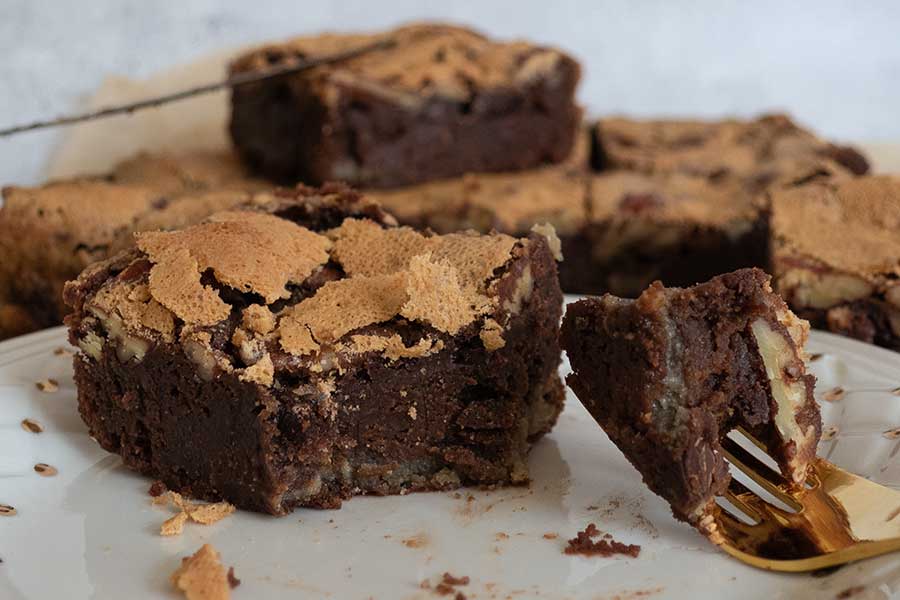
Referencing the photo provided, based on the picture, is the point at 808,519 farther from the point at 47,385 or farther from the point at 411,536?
the point at 47,385

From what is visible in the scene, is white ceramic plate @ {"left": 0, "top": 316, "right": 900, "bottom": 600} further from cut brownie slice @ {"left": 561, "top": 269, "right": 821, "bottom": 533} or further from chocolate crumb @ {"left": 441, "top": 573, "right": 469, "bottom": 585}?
cut brownie slice @ {"left": 561, "top": 269, "right": 821, "bottom": 533}

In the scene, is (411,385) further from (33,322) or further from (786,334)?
(33,322)

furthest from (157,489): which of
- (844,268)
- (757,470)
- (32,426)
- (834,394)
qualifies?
(844,268)

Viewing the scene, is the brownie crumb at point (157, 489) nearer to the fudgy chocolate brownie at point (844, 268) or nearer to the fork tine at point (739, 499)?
the fork tine at point (739, 499)

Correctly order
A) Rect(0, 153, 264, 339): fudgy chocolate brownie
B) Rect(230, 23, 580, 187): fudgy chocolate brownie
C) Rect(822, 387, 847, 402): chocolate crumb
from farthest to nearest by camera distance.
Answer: Rect(230, 23, 580, 187): fudgy chocolate brownie, Rect(0, 153, 264, 339): fudgy chocolate brownie, Rect(822, 387, 847, 402): chocolate crumb

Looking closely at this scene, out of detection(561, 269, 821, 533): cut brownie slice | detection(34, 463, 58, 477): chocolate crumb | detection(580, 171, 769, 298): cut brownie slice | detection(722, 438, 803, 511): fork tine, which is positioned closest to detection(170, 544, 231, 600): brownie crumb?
detection(34, 463, 58, 477): chocolate crumb
